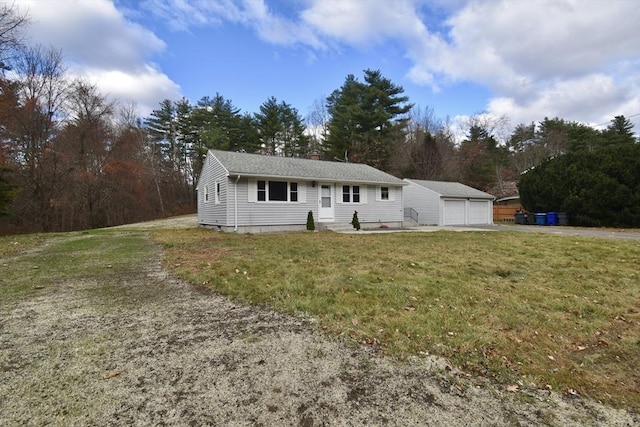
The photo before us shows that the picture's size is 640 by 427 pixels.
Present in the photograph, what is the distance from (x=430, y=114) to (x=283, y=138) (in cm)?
1610

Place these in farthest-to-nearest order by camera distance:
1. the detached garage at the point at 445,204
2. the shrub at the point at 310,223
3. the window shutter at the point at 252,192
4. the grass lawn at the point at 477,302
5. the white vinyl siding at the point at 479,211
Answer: the white vinyl siding at the point at 479,211
the detached garage at the point at 445,204
the shrub at the point at 310,223
the window shutter at the point at 252,192
the grass lawn at the point at 477,302

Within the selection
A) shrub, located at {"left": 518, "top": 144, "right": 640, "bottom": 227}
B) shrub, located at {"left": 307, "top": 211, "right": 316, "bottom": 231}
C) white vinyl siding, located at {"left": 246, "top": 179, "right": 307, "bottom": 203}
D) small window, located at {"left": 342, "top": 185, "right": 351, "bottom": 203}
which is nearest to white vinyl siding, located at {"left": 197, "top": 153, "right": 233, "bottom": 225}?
white vinyl siding, located at {"left": 246, "top": 179, "right": 307, "bottom": 203}

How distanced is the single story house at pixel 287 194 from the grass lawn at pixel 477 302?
18.8ft

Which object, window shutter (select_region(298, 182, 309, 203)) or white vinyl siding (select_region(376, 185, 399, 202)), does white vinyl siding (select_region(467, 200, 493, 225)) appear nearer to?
white vinyl siding (select_region(376, 185, 399, 202))

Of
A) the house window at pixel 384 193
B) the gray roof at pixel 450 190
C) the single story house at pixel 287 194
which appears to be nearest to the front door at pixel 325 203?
the single story house at pixel 287 194

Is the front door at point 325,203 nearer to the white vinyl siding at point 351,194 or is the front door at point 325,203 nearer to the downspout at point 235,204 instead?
the white vinyl siding at point 351,194

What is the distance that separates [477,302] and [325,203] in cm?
1168

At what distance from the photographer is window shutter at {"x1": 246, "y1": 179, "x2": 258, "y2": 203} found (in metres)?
13.4

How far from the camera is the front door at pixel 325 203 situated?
1530 cm

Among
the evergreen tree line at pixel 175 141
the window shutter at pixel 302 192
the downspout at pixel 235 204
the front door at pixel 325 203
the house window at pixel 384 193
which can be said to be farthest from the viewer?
the evergreen tree line at pixel 175 141

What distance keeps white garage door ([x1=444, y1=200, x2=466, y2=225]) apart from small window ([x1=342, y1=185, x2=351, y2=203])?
7.78m

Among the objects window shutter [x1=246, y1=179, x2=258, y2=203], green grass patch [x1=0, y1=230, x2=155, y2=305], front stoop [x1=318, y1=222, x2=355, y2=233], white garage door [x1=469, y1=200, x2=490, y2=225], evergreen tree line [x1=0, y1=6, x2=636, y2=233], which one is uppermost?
evergreen tree line [x1=0, y1=6, x2=636, y2=233]

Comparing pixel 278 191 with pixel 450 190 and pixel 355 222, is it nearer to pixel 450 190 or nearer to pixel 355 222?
pixel 355 222

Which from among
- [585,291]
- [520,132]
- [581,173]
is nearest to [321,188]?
[585,291]
